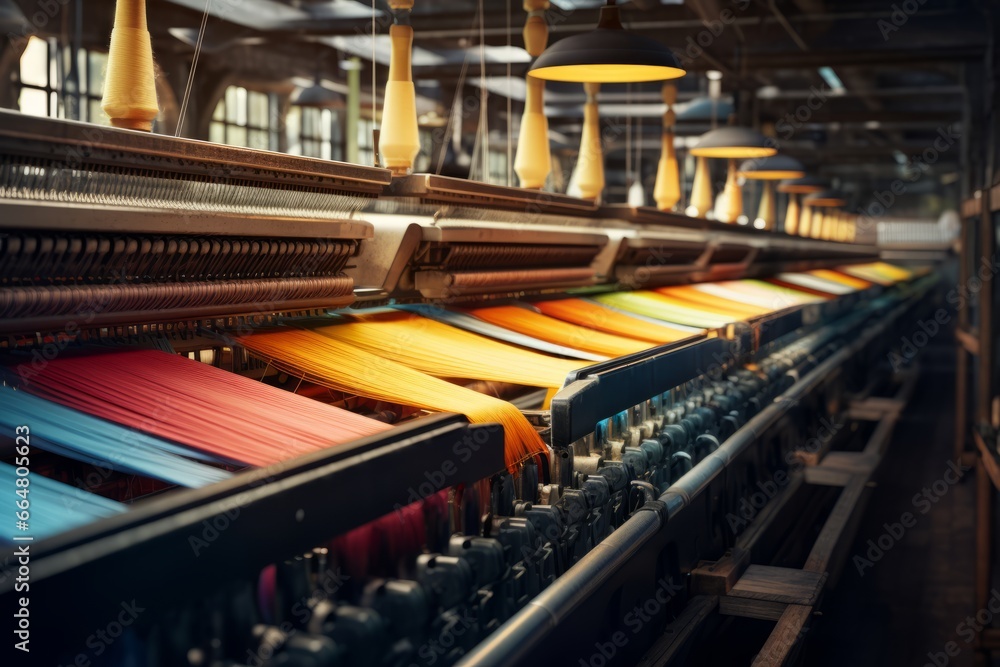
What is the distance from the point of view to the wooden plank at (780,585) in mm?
3457

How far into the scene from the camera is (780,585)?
360 cm

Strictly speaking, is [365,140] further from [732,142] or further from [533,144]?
[533,144]

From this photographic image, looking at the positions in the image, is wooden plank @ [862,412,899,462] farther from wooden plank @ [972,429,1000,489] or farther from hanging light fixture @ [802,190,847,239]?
hanging light fixture @ [802,190,847,239]

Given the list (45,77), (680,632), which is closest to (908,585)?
(680,632)

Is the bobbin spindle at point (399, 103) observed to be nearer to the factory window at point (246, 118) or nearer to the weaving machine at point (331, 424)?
the weaving machine at point (331, 424)

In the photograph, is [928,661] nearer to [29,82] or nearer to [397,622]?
[397,622]

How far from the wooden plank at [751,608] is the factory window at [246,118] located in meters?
8.54

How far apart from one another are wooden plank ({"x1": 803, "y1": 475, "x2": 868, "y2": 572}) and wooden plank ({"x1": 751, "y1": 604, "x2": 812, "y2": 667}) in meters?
0.59

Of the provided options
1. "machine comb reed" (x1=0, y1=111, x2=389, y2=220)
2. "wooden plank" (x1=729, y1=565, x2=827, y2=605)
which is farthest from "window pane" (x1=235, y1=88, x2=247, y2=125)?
"wooden plank" (x1=729, y1=565, x2=827, y2=605)

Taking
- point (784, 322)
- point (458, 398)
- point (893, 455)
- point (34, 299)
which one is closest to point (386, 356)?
point (458, 398)

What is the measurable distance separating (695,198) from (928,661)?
4742 mm

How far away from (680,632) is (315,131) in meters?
10.7

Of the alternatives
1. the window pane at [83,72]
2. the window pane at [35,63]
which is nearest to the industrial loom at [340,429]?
the window pane at [35,63]

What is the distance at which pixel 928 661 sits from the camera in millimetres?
4852
